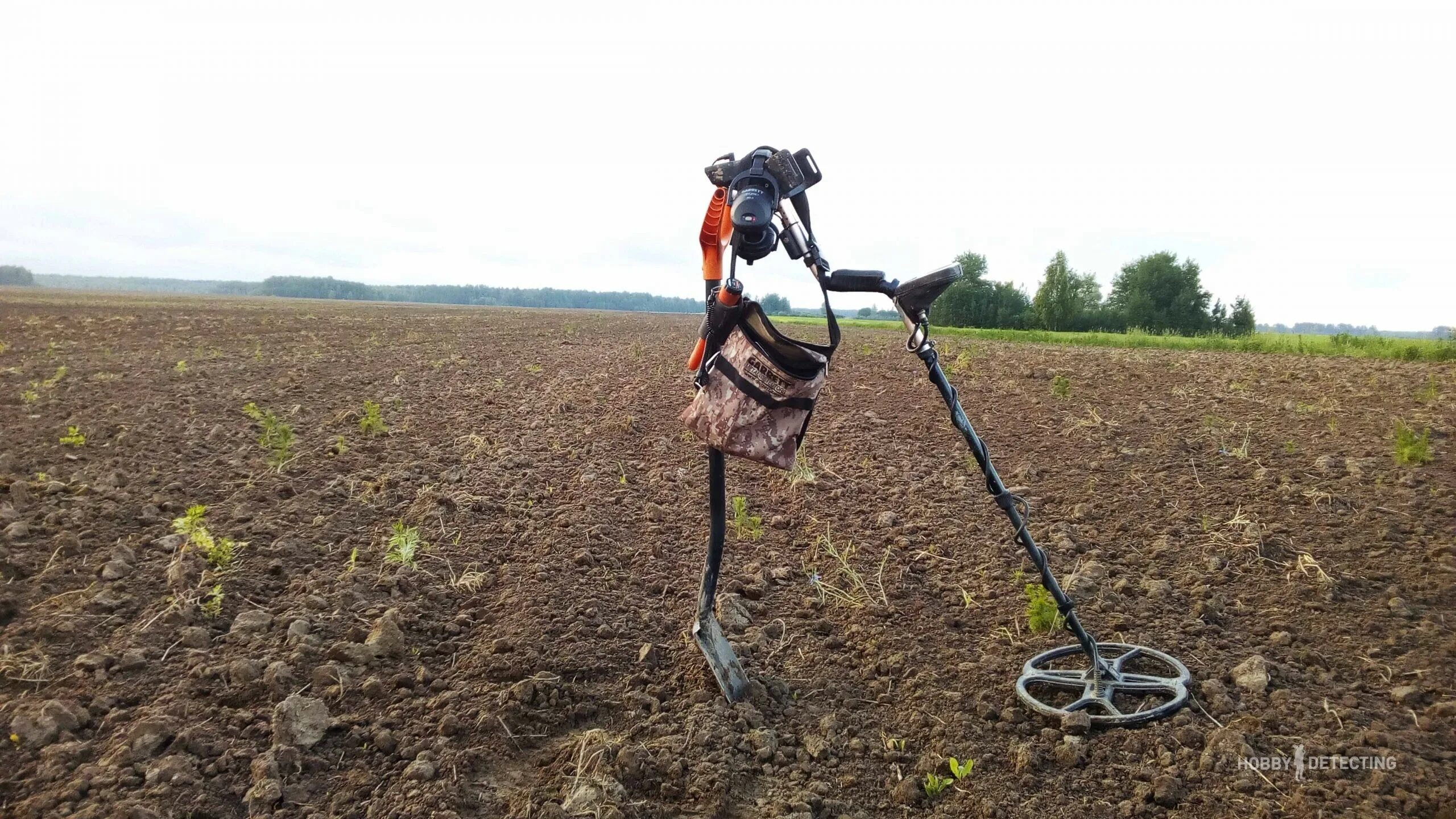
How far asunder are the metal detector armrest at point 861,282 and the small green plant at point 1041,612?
185 cm

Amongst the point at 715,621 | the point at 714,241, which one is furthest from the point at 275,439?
the point at 714,241

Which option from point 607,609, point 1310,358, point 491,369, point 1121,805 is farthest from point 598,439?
point 1310,358

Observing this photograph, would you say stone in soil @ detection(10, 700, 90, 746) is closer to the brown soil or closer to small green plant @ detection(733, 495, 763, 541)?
the brown soil

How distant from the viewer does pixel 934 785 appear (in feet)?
8.52

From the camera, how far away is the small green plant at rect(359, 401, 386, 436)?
23.5ft

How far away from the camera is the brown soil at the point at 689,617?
2596 mm

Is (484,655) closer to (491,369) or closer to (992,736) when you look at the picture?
(992,736)

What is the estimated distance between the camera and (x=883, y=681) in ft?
10.8

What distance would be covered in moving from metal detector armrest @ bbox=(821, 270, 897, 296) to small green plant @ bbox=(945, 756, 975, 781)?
1706mm

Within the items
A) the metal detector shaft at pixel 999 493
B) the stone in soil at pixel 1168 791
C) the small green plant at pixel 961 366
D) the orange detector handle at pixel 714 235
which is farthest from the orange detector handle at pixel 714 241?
the small green plant at pixel 961 366

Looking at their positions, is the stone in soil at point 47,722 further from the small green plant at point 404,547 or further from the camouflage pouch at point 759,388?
the camouflage pouch at point 759,388

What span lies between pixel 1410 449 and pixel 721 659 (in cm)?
524

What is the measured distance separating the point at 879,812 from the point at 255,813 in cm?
211

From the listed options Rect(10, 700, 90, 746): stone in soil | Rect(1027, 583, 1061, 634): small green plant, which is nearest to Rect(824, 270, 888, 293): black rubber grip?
Rect(1027, 583, 1061, 634): small green plant
